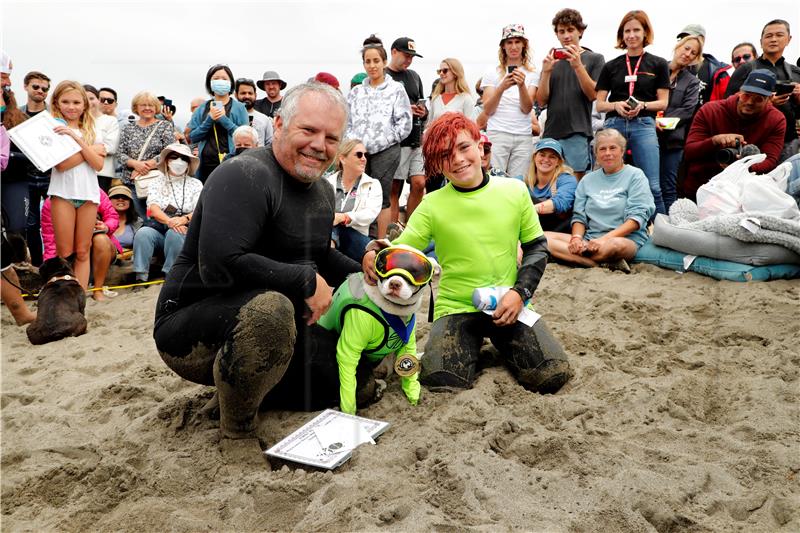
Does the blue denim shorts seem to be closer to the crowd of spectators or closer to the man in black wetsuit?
the crowd of spectators

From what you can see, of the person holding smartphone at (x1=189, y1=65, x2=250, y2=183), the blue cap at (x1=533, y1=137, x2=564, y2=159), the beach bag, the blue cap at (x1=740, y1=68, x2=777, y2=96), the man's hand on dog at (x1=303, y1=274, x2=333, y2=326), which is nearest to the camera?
the man's hand on dog at (x1=303, y1=274, x2=333, y2=326)

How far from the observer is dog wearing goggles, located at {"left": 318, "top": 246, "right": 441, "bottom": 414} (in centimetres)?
263

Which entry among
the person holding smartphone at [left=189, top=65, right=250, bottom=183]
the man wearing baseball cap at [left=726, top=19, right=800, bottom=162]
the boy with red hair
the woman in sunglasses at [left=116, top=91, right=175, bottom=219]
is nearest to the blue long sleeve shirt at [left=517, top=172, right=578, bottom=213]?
the man wearing baseball cap at [left=726, top=19, right=800, bottom=162]

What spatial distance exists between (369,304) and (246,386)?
2.26 feet

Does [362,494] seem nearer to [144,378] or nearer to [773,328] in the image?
[144,378]

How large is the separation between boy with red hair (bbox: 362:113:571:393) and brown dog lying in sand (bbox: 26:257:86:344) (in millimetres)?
2877

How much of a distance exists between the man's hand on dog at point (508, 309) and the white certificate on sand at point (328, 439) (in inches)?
34.2

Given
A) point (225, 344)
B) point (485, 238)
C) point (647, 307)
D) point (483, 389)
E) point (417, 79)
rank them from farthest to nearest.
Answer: point (417, 79) < point (647, 307) < point (485, 238) < point (483, 389) < point (225, 344)

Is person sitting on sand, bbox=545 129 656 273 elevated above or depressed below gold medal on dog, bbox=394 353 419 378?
above

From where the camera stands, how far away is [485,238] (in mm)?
→ 3215

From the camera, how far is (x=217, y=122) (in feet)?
20.7

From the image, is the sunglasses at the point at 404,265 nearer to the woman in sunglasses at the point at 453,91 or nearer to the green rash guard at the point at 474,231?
the green rash guard at the point at 474,231

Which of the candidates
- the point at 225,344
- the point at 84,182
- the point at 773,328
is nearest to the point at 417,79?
the point at 84,182

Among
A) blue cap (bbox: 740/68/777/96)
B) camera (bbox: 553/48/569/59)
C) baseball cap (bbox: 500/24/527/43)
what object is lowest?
blue cap (bbox: 740/68/777/96)
